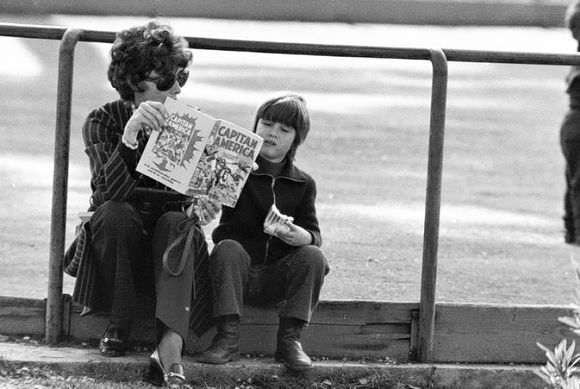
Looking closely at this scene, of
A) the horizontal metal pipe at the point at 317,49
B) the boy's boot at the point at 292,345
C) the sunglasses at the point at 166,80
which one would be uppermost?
the horizontal metal pipe at the point at 317,49

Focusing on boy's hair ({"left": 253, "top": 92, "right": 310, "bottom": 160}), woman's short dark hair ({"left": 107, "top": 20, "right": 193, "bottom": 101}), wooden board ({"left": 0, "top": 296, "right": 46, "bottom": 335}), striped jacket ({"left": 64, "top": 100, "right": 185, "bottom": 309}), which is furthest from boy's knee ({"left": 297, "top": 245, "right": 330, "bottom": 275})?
wooden board ({"left": 0, "top": 296, "right": 46, "bottom": 335})

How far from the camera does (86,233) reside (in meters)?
4.47

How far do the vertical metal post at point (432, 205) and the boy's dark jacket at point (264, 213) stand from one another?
445 mm

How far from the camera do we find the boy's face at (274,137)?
15.3ft

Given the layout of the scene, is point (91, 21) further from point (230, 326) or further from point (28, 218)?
point (230, 326)

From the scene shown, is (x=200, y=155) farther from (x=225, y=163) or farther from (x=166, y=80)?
(x=166, y=80)

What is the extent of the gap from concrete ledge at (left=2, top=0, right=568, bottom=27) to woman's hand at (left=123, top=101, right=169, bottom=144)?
18.1m

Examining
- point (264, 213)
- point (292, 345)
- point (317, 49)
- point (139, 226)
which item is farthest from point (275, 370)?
point (317, 49)

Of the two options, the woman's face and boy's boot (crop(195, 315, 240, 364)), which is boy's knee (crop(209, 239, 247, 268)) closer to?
boy's boot (crop(195, 315, 240, 364))

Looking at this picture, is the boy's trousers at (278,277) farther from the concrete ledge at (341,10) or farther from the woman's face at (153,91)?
the concrete ledge at (341,10)

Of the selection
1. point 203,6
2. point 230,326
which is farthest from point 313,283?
point 203,6

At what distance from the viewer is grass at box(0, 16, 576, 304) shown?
635 centimetres

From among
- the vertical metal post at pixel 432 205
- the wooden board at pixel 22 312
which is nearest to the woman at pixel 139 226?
the wooden board at pixel 22 312

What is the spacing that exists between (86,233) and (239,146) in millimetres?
654
